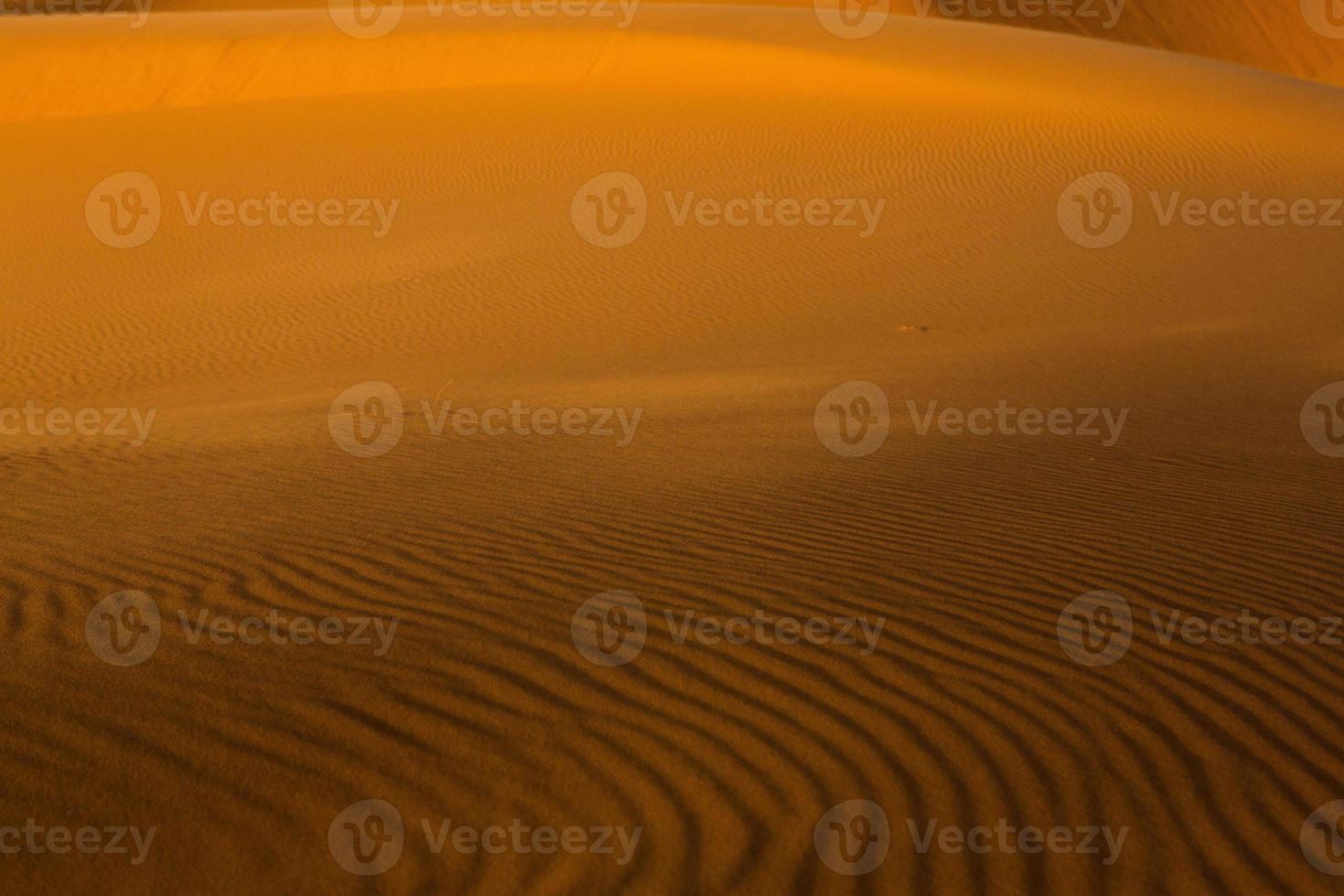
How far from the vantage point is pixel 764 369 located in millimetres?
12242

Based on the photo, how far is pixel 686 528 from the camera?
6137 millimetres

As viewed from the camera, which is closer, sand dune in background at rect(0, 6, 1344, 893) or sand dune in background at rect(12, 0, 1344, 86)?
sand dune in background at rect(0, 6, 1344, 893)

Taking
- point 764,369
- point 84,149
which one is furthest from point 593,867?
point 84,149

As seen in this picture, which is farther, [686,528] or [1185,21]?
[1185,21]

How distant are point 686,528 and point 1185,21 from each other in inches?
1875

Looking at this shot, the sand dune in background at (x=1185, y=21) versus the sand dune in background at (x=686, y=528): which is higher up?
the sand dune in background at (x=1185, y=21)

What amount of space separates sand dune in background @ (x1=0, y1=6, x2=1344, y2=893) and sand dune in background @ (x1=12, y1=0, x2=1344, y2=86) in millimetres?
27175

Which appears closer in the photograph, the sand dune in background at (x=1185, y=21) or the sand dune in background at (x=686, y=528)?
the sand dune in background at (x=686, y=528)

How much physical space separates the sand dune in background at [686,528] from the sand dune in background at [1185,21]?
27175 mm

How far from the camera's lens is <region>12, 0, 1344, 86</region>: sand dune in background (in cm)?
4494

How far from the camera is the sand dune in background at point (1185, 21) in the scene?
44.9 metres

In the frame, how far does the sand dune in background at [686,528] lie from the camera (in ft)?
11.3

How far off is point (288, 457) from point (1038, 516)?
180 inches

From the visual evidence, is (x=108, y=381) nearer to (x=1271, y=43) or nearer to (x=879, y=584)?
(x=879, y=584)
